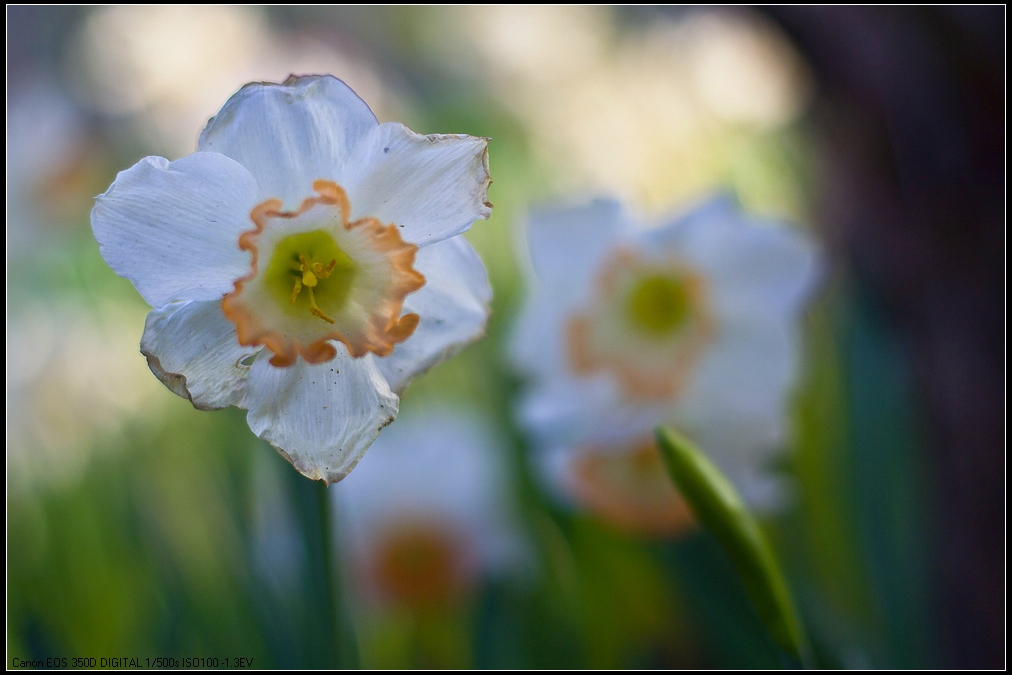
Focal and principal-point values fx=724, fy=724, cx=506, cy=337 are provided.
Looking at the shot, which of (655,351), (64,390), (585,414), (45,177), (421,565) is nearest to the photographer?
(585,414)

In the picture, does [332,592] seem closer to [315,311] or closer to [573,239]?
[315,311]

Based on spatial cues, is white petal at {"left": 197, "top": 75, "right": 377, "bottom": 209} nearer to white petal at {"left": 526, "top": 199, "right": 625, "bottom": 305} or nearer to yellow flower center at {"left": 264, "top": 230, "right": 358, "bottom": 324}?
yellow flower center at {"left": 264, "top": 230, "right": 358, "bottom": 324}

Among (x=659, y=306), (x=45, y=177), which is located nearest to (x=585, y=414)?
(x=659, y=306)

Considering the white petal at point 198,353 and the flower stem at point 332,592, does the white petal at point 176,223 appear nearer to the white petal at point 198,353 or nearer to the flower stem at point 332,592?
the white petal at point 198,353

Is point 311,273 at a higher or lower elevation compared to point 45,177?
lower

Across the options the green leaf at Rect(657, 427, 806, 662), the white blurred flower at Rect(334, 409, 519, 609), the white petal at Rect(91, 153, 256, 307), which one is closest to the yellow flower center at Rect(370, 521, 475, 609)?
the white blurred flower at Rect(334, 409, 519, 609)

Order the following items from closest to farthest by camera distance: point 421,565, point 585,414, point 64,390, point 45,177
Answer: point 585,414 → point 421,565 → point 64,390 → point 45,177

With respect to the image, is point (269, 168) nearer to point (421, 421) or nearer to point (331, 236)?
point (331, 236)

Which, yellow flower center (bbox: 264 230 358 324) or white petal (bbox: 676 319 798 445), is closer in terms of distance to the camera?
yellow flower center (bbox: 264 230 358 324)
